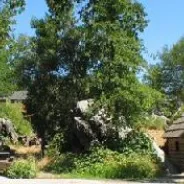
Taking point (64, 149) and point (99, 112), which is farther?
point (64, 149)

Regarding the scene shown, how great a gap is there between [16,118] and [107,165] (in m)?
30.1

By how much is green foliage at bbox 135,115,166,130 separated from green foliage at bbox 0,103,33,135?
22.7 m

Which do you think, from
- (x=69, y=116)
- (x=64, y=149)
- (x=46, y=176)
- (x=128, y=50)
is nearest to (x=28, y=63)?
(x=69, y=116)

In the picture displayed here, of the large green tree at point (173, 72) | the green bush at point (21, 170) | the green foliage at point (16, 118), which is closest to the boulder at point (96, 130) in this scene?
the green bush at point (21, 170)

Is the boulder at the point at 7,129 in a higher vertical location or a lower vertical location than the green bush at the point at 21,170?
higher

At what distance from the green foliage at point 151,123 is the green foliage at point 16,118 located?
22.7 metres

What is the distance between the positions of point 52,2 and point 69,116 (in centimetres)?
2189

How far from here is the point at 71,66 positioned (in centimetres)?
3969

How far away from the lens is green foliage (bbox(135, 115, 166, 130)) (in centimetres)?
3297

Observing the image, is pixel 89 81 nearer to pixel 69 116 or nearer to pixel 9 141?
pixel 69 116

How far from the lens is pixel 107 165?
29078mm

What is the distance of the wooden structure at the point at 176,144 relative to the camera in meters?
30.5

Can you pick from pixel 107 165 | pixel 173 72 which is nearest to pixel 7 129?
pixel 107 165

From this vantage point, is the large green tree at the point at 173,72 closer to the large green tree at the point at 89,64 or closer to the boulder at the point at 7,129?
the boulder at the point at 7,129
